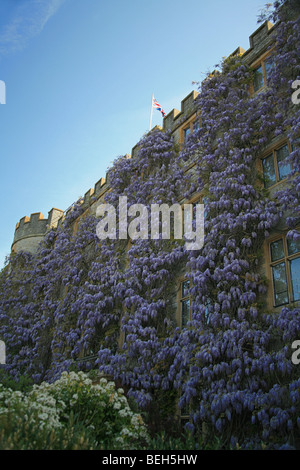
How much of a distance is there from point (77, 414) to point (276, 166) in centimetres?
716

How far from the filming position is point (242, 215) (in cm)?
983

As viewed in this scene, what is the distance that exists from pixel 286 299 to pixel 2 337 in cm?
1215

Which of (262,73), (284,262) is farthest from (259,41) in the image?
(284,262)

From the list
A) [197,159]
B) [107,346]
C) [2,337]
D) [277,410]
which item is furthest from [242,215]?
[2,337]

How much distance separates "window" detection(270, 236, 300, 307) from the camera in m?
8.60

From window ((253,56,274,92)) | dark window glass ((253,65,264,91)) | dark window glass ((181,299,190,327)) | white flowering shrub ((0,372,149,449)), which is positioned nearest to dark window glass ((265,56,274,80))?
window ((253,56,274,92))

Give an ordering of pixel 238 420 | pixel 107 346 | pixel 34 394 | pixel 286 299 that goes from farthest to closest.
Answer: pixel 107 346 < pixel 286 299 < pixel 238 420 < pixel 34 394

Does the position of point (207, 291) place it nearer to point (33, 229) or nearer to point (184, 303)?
point (184, 303)

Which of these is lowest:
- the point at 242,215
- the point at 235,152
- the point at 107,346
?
the point at 107,346

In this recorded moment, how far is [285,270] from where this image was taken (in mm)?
8922

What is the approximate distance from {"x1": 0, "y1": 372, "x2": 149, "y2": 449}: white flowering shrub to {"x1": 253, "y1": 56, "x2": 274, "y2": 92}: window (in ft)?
29.3

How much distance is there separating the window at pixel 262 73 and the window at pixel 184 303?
19.0ft
